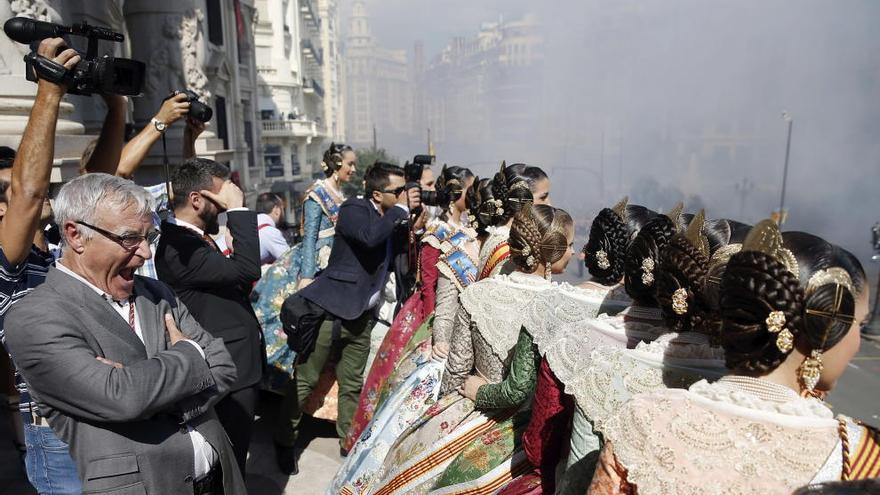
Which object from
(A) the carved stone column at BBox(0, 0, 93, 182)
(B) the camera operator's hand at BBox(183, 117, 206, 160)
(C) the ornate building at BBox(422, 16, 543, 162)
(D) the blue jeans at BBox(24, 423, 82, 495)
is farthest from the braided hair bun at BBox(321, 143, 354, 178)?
(C) the ornate building at BBox(422, 16, 543, 162)

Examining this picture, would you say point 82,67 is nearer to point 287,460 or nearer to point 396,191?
point 396,191

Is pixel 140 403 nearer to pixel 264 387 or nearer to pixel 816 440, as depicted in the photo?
pixel 816 440

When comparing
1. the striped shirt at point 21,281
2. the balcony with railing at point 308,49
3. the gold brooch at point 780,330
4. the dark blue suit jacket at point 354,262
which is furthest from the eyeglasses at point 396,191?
the balcony with railing at point 308,49

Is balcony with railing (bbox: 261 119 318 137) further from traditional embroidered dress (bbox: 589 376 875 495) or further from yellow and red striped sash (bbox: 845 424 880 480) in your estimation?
yellow and red striped sash (bbox: 845 424 880 480)

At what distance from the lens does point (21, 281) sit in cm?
224

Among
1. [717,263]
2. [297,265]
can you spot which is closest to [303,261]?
[297,265]

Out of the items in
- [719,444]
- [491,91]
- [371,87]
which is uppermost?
[371,87]

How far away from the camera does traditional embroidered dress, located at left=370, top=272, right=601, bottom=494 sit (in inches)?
90.6

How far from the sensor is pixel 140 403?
1.71 m

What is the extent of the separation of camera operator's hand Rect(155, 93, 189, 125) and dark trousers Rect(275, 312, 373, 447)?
65.0 inches

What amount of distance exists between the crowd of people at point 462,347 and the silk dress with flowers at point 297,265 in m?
0.86

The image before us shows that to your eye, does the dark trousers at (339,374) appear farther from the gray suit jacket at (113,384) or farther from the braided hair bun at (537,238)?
the gray suit jacket at (113,384)

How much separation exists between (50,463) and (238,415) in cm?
97

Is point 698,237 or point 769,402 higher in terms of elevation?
point 698,237
